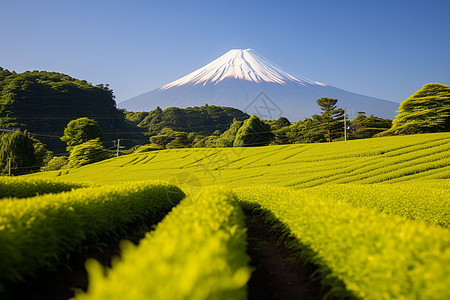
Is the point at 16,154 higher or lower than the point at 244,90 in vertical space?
lower

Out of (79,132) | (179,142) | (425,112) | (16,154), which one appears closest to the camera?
(425,112)

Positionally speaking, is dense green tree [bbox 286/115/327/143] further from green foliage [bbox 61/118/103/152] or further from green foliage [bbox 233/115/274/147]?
green foliage [bbox 61/118/103/152]

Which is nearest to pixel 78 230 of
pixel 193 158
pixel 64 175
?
pixel 193 158

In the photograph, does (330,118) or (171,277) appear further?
(330,118)

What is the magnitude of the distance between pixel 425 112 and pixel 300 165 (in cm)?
2769

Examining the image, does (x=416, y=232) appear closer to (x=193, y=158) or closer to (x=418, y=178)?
(x=418, y=178)

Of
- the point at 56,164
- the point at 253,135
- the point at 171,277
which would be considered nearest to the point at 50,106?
the point at 56,164

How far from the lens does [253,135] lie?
4416cm

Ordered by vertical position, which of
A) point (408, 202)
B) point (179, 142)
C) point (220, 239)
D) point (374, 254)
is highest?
point (179, 142)

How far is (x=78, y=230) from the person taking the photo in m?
4.81

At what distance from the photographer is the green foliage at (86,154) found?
128 feet

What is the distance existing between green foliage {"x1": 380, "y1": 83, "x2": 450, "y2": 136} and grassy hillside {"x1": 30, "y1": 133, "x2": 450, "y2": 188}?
1782 centimetres

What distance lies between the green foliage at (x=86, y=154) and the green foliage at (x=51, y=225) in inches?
1438

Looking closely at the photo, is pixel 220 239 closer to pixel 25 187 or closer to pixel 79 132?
pixel 25 187
